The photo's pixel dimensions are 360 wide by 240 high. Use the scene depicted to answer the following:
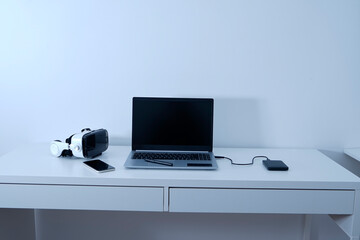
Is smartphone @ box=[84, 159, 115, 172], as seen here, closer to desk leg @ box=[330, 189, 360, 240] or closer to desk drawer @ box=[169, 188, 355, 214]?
desk drawer @ box=[169, 188, 355, 214]

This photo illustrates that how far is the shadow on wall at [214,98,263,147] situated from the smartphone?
0.65 meters

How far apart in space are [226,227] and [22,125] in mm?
1271

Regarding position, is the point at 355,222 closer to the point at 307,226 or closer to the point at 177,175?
the point at 307,226

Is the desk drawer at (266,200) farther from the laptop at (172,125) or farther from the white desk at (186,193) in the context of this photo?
the laptop at (172,125)

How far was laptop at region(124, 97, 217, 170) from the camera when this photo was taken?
1.60m

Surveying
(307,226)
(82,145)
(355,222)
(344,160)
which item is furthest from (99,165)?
(344,160)

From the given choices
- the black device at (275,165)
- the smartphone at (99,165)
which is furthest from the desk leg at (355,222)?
the smartphone at (99,165)

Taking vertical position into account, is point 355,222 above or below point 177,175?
below

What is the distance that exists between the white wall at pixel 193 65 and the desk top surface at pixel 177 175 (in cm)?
31

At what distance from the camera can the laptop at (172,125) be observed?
160cm

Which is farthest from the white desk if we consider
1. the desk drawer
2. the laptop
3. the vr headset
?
the laptop

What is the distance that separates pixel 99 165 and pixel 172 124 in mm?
404

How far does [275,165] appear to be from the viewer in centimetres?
142

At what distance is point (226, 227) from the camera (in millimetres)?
1864
